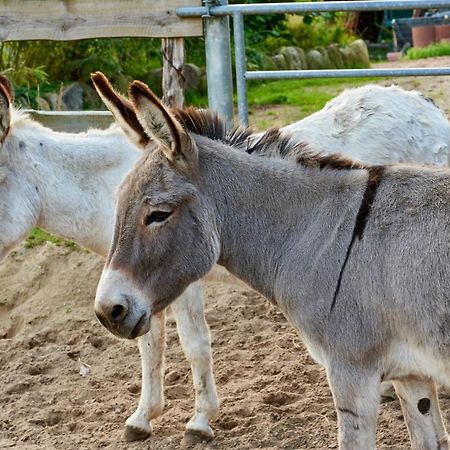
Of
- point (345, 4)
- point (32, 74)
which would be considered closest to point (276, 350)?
point (345, 4)

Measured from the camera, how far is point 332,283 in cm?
339

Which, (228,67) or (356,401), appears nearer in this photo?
(356,401)

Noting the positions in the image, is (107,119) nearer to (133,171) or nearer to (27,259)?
(27,259)

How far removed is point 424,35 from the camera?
20578 millimetres

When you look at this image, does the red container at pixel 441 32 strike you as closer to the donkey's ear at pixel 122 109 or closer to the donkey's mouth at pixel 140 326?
the donkey's ear at pixel 122 109

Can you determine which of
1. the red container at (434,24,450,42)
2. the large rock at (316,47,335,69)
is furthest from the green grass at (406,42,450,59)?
the red container at (434,24,450,42)

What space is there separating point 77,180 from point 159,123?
4.99 ft

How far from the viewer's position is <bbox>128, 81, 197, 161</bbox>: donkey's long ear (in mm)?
3297

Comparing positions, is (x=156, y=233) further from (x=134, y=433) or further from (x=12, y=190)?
(x=134, y=433)

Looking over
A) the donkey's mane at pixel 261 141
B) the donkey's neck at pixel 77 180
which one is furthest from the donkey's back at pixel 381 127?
the donkey's mane at pixel 261 141

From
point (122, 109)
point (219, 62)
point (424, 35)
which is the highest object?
point (122, 109)

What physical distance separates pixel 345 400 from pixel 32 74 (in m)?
7.98

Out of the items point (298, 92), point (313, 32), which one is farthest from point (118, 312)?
point (313, 32)

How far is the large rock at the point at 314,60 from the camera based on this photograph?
643 inches
